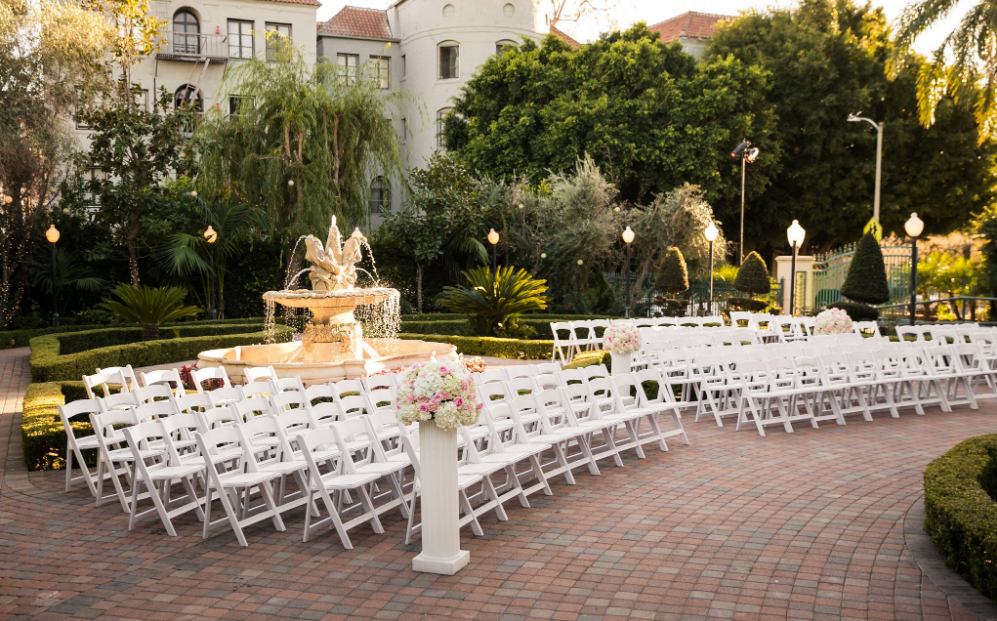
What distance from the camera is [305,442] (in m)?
6.15

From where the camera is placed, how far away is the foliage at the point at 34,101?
21688mm

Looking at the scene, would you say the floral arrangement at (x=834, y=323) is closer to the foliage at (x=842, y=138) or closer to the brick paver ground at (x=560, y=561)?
the brick paver ground at (x=560, y=561)

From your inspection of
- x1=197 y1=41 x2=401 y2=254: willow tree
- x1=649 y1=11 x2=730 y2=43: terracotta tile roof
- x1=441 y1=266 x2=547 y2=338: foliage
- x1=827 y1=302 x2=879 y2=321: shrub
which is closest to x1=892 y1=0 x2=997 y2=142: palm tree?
x1=827 y1=302 x2=879 y2=321: shrub

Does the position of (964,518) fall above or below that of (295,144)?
below

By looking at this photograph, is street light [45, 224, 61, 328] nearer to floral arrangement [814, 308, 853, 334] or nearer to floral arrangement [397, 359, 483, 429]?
floral arrangement [814, 308, 853, 334]

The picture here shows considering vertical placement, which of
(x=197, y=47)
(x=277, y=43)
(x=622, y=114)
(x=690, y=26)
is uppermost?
(x=690, y=26)

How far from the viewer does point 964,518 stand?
5301 mm

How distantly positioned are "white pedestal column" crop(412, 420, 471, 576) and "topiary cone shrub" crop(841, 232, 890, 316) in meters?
18.3

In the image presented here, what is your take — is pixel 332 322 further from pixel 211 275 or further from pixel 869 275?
pixel 869 275

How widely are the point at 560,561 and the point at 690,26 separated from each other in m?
41.4

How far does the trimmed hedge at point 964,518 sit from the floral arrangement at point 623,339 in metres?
4.43

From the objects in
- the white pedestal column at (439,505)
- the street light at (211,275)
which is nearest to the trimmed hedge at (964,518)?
the white pedestal column at (439,505)

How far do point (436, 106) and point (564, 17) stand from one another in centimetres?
924

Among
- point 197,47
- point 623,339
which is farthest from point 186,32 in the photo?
point 623,339
